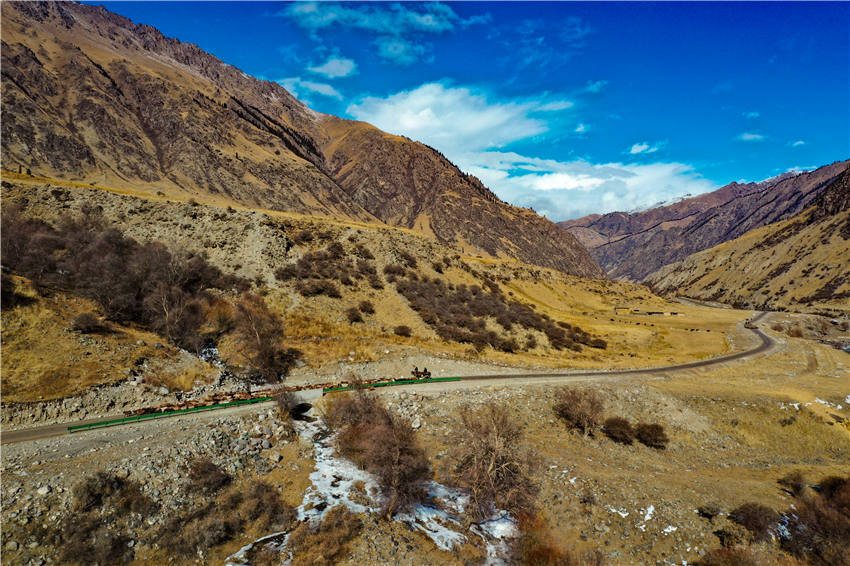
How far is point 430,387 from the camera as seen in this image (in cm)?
3123

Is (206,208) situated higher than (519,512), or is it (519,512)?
(206,208)

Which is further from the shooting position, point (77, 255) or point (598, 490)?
point (77, 255)

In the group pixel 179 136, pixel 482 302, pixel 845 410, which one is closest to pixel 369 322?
pixel 482 302

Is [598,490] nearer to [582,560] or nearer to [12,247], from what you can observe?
[582,560]

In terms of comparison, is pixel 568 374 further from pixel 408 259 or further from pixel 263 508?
pixel 408 259

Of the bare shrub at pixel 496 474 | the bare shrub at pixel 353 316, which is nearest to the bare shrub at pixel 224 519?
the bare shrub at pixel 496 474

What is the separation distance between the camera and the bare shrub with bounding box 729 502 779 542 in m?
17.6

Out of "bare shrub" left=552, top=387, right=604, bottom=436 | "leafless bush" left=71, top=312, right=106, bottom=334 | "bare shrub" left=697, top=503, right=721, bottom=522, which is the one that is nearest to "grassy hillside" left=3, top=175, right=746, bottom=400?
"leafless bush" left=71, top=312, right=106, bottom=334

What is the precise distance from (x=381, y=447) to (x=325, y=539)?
4.43 m

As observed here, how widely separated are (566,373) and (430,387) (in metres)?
15.3

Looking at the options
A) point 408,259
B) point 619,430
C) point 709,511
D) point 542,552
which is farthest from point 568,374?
point 408,259

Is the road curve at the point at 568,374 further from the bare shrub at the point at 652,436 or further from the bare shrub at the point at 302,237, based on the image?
the bare shrub at the point at 302,237

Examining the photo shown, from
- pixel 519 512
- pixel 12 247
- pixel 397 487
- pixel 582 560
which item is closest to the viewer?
pixel 582 560

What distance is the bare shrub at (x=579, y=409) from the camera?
27984 millimetres
